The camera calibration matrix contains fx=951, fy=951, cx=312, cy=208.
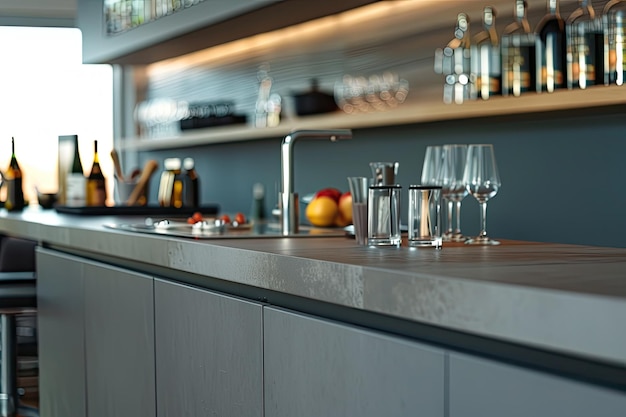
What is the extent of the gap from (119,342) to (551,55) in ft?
4.54

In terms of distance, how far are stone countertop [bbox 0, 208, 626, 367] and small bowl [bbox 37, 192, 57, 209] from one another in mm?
2403

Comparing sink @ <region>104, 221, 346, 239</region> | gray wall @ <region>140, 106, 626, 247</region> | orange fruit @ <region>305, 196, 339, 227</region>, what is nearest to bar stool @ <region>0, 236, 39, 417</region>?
sink @ <region>104, 221, 346, 239</region>

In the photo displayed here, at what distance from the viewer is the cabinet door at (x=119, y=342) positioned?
246cm

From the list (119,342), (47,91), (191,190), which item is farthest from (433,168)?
(47,91)

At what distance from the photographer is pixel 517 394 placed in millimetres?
1203

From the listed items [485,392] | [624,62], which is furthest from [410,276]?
[624,62]

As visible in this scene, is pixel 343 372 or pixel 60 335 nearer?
pixel 343 372

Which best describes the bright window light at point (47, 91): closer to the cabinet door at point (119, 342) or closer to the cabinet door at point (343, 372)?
the cabinet door at point (119, 342)

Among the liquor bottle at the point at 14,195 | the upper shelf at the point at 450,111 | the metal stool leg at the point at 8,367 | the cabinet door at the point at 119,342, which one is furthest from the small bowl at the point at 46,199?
the cabinet door at the point at 119,342

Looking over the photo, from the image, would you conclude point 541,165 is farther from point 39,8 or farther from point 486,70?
point 39,8

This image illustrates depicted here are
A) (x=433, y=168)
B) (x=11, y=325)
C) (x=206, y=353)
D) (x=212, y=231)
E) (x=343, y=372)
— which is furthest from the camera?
(x=11, y=325)

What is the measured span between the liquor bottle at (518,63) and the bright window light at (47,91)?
167 inches

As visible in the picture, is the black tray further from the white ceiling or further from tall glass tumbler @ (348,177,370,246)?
the white ceiling

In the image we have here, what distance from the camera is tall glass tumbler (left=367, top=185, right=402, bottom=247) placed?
201cm
